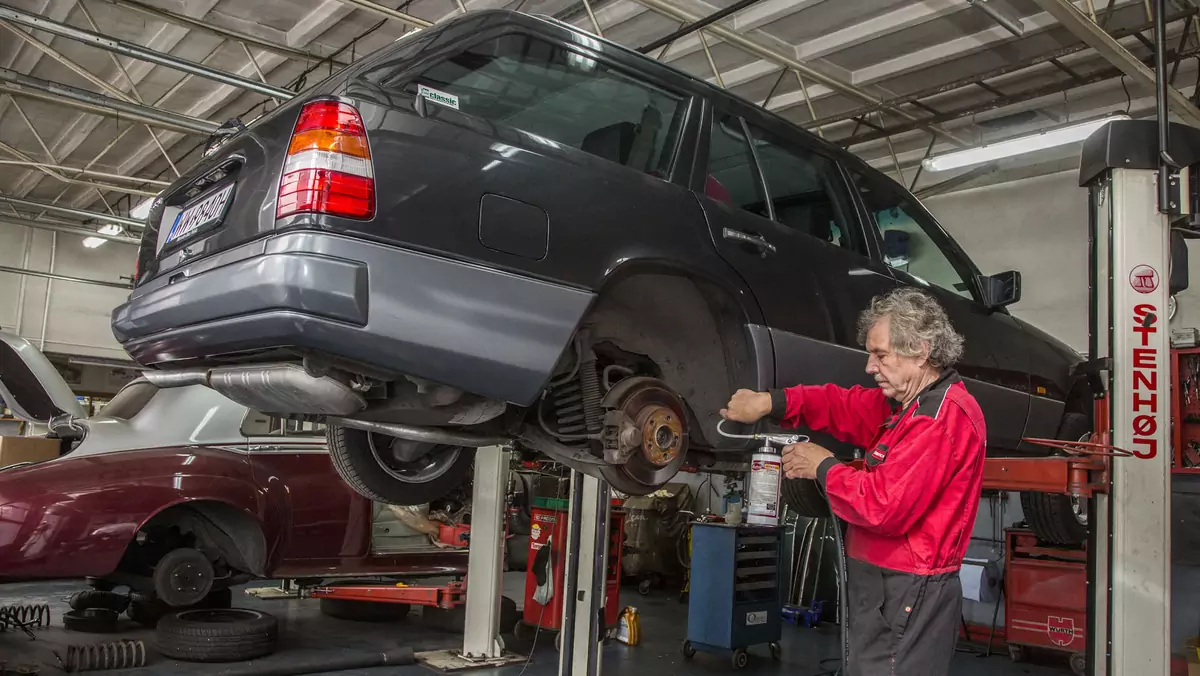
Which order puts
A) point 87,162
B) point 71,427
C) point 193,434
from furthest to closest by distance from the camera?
point 87,162 < point 193,434 < point 71,427

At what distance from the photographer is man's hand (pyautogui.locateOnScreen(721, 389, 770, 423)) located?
8.30ft

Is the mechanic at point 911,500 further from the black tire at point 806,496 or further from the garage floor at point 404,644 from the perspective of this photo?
the garage floor at point 404,644

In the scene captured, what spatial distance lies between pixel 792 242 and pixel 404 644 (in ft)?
14.7

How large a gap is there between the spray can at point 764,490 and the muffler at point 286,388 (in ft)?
3.43

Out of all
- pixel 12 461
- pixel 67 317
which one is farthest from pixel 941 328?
pixel 67 317

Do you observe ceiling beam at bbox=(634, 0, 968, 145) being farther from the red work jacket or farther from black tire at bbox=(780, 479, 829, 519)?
the red work jacket

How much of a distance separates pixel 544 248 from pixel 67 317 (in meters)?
16.2

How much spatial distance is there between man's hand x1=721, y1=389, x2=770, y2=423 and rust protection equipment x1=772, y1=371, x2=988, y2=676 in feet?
1.31

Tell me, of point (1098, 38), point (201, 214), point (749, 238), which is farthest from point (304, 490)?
point (1098, 38)

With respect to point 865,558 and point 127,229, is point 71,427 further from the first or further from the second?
point 127,229

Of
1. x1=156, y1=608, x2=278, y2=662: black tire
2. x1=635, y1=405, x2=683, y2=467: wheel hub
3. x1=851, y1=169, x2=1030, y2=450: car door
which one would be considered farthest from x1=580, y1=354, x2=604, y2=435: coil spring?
x1=156, y1=608, x2=278, y2=662: black tire

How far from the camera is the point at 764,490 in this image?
91.2 inches

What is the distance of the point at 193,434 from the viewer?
534cm

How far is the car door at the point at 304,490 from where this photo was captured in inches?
213
